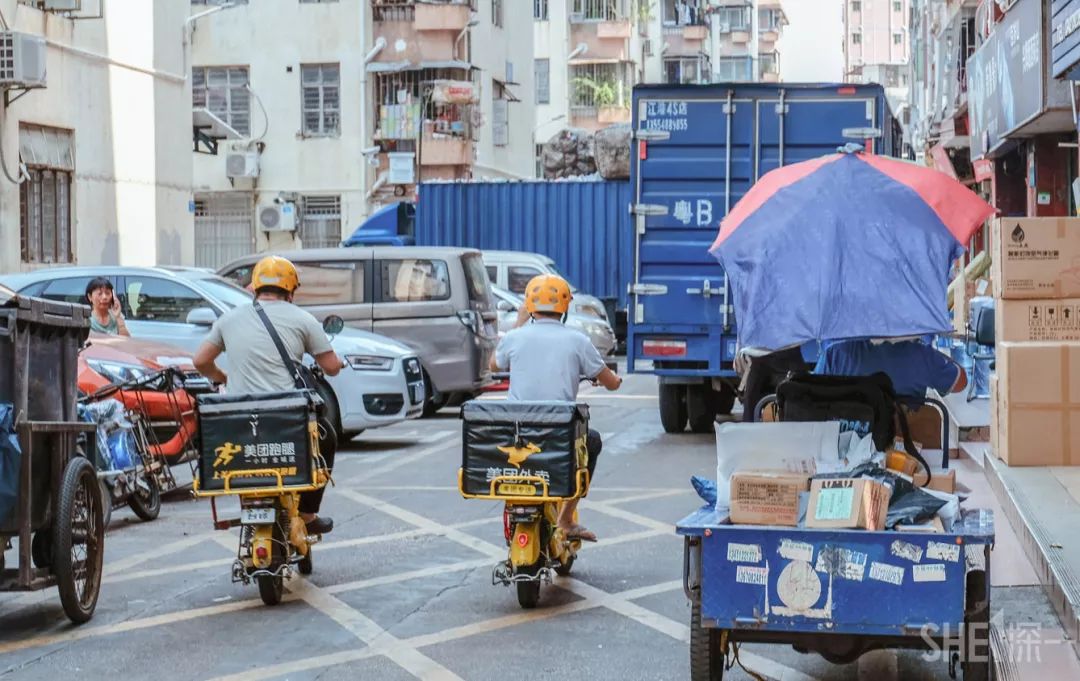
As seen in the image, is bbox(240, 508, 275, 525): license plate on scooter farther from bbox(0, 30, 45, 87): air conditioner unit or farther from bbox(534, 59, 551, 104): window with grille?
bbox(534, 59, 551, 104): window with grille

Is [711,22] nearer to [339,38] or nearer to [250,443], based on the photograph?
[339,38]

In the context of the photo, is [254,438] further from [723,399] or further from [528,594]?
[723,399]

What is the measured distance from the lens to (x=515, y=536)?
8172 millimetres

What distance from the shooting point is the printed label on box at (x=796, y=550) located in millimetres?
6035

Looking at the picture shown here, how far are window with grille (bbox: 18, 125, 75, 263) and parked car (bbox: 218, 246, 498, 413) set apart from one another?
278 inches

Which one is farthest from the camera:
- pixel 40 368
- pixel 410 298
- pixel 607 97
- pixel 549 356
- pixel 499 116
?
pixel 607 97

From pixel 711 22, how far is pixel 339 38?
54835 millimetres

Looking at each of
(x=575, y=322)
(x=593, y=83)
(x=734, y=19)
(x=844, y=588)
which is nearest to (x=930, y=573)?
(x=844, y=588)

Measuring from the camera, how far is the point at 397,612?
822cm

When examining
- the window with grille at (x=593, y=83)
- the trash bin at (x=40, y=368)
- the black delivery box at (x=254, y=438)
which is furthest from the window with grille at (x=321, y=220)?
the black delivery box at (x=254, y=438)

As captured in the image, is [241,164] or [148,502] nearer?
[148,502]

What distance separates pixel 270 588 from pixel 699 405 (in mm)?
8800

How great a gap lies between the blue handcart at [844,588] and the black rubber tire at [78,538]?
2.98m

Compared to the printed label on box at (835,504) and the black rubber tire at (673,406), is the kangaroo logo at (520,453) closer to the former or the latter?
the printed label on box at (835,504)
